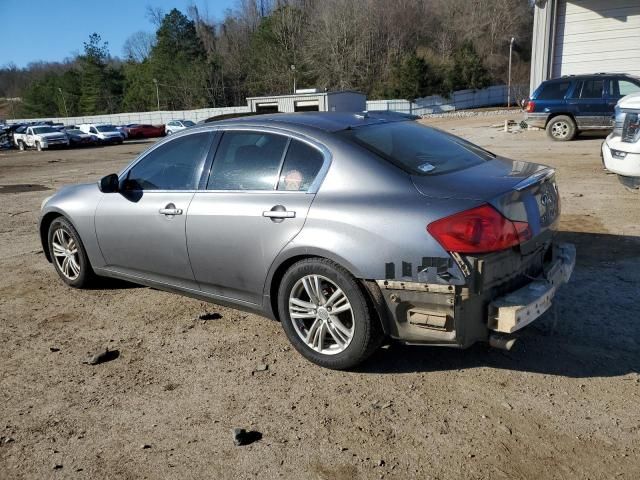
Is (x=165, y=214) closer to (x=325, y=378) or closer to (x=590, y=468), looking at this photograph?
(x=325, y=378)

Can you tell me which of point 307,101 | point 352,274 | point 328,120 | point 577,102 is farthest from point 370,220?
point 307,101

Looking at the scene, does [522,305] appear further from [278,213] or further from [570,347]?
[278,213]

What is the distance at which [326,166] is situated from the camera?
3490 millimetres

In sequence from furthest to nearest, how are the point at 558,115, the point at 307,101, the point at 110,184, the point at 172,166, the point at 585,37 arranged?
the point at 307,101 → the point at 585,37 → the point at 558,115 → the point at 110,184 → the point at 172,166

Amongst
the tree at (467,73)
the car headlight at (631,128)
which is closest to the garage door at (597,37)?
the car headlight at (631,128)

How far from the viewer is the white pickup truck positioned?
3484cm

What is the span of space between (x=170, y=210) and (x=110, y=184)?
80 centimetres

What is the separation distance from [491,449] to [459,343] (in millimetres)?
579

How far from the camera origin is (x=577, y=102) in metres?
15.0

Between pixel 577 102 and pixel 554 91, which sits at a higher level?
pixel 554 91

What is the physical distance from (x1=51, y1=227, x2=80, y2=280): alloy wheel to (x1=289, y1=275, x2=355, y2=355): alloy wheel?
2.65 metres

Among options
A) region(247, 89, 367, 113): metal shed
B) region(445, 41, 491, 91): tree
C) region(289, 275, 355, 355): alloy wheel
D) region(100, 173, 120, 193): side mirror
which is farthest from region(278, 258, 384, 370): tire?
region(445, 41, 491, 91): tree

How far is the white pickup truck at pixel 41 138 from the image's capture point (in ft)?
114

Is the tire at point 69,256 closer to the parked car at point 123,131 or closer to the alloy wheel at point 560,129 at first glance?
the alloy wheel at point 560,129
